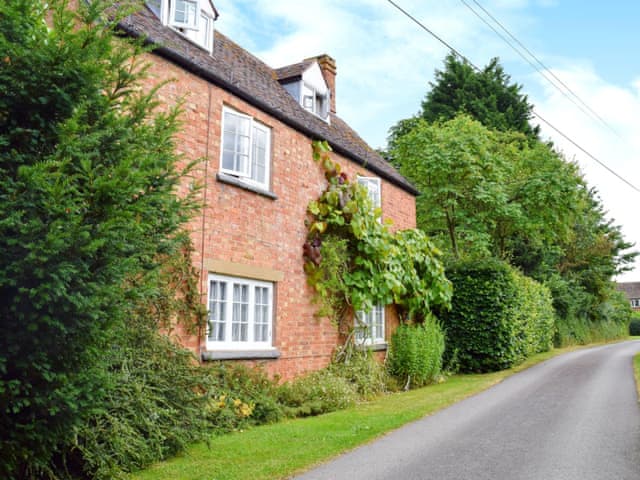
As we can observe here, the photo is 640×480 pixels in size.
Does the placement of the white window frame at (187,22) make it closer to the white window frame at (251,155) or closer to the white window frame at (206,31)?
the white window frame at (206,31)

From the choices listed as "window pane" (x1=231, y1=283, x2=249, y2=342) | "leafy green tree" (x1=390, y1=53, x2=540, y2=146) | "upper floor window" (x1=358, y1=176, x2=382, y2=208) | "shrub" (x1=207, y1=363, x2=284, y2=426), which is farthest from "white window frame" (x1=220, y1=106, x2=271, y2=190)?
"leafy green tree" (x1=390, y1=53, x2=540, y2=146)

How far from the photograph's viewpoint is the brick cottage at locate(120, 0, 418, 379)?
9984 millimetres

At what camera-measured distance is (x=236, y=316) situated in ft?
35.1

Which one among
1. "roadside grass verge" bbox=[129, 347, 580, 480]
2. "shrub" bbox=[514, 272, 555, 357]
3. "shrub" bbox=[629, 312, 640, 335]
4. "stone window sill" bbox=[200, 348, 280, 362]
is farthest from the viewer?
"shrub" bbox=[629, 312, 640, 335]

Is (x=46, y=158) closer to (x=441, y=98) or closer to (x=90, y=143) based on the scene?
(x=90, y=143)

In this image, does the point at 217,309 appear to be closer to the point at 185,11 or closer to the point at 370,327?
the point at 370,327

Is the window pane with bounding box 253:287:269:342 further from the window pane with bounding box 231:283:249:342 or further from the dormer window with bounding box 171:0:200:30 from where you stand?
the dormer window with bounding box 171:0:200:30

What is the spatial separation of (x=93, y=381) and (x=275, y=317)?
6761mm

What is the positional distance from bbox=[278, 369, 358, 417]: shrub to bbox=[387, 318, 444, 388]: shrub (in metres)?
2.98

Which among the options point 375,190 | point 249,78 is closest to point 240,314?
point 249,78

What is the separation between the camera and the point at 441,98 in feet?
123

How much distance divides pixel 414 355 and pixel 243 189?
6.91m

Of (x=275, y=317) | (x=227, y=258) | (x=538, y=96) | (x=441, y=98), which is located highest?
(x=441, y=98)

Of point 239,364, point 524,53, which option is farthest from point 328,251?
point 524,53
